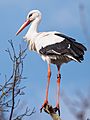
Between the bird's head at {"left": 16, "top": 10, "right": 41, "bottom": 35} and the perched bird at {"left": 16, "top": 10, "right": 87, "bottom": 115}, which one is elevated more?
the bird's head at {"left": 16, "top": 10, "right": 41, "bottom": 35}

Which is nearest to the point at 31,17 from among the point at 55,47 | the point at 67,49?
the point at 55,47

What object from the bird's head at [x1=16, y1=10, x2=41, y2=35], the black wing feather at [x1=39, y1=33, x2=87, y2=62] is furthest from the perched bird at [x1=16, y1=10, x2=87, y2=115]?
the bird's head at [x1=16, y1=10, x2=41, y2=35]

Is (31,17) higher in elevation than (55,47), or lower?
→ higher

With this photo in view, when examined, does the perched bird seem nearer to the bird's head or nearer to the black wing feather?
the black wing feather

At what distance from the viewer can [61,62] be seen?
976 cm

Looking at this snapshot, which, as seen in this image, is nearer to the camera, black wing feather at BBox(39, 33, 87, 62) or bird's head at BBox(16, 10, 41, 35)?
black wing feather at BBox(39, 33, 87, 62)

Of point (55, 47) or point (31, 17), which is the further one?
point (31, 17)

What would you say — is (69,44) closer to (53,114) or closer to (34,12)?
(34,12)

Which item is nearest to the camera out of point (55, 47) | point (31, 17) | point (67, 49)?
point (67, 49)

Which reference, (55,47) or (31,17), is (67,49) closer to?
(55,47)

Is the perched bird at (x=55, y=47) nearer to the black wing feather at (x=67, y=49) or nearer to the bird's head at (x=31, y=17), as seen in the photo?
the black wing feather at (x=67, y=49)

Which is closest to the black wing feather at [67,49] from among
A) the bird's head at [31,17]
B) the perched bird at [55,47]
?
the perched bird at [55,47]

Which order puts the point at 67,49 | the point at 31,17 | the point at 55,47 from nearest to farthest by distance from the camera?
the point at 67,49
the point at 55,47
the point at 31,17

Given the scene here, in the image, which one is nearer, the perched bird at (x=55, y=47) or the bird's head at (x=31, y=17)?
the perched bird at (x=55, y=47)
